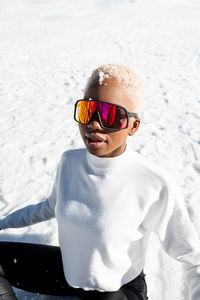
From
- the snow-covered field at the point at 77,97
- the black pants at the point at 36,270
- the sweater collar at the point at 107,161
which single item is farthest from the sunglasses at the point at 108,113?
the snow-covered field at the point at 77,97

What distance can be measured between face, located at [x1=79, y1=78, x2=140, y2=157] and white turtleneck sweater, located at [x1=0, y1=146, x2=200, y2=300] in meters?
0.09

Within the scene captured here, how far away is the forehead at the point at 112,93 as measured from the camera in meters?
0.97

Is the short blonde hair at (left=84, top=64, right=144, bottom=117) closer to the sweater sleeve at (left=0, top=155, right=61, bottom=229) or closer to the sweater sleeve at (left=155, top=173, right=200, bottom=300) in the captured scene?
the sweater sleeve at (left=155, top=173, right=200, bottom=300)

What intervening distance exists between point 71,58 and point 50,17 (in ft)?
22.1

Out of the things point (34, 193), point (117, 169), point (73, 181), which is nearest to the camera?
point (117, 169)

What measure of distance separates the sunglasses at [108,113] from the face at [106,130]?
0.02 m

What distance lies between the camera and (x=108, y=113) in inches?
39.4

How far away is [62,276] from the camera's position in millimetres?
1466

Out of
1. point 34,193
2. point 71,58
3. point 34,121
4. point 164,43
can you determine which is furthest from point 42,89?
point 164,43

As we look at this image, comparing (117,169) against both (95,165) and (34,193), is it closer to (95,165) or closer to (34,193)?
(95,165)

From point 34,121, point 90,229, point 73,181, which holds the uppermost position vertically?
point 73,181

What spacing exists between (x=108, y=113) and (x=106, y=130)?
74 mm

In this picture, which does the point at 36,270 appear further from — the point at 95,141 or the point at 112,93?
the point at 112,93

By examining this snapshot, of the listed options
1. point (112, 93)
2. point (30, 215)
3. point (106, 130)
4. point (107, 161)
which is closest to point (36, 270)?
point (30, 215)
